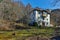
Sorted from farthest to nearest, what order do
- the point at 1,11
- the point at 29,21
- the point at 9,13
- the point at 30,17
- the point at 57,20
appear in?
1. the point at 57,20
2. the point at 30,17
3. the point at 29,21
4. the point at 9,13
5. the point at 1,11

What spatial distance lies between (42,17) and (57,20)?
1024 cm

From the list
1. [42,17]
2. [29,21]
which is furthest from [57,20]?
[29,21]

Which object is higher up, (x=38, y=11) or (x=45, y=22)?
(x=38, y=11)

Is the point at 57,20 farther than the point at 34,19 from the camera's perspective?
Yes

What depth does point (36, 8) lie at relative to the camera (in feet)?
216

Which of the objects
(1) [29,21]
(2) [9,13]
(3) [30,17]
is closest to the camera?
(2) [9,13]

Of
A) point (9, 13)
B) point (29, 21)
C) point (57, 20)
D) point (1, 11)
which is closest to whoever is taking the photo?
point (1, 11)

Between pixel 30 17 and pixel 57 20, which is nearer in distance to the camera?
pixel 30 17

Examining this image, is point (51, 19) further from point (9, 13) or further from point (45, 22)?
point (9, 13)

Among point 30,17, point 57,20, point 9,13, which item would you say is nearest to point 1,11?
point 9,13

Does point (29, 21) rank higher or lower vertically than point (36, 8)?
lower

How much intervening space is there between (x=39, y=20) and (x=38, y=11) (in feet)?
14.4

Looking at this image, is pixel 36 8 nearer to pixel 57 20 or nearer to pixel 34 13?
pixel 34 13

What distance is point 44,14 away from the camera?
66.6 metres
